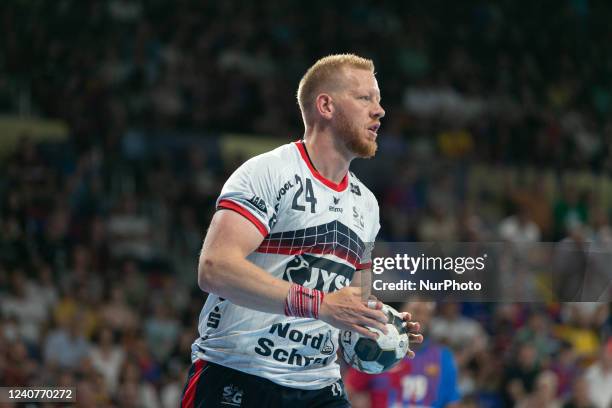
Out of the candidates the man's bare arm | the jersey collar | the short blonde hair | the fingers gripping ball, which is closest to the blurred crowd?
the fingers gripping ball

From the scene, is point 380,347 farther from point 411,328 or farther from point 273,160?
point 273,160

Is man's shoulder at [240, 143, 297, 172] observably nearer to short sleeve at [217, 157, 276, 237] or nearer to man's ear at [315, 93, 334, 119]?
short sleeve at [217, 157, 276, 237]

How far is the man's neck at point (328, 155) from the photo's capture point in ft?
16.9

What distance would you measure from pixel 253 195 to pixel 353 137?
692mm

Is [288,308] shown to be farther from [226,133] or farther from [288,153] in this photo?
[226,133]

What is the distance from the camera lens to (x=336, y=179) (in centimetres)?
519

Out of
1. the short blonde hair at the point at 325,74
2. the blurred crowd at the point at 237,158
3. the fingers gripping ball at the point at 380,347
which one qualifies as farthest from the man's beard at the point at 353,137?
the blurred crowd at the point at 237,158

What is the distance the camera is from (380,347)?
490 cm

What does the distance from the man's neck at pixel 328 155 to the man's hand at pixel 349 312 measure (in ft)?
3.31

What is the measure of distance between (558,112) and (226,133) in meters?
6.86

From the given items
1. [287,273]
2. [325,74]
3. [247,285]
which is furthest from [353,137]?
[247,285]

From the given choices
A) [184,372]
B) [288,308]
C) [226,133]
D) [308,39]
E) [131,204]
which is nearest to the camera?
[288,308]

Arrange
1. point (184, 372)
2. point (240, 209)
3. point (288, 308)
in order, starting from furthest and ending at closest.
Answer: point (184, 372) → point (240, 209) → point (288, 308)

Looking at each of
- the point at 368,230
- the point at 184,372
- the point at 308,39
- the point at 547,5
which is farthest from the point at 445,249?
the point at 547,5
